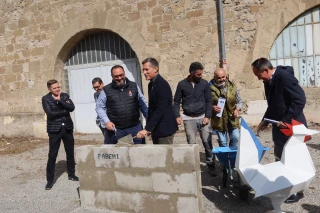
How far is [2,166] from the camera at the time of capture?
762 cm

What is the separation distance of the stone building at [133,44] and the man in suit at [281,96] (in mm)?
4086

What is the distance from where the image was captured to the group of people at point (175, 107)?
13.2 feet

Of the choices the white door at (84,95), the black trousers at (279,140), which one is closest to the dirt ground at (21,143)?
the white door at (84,95)

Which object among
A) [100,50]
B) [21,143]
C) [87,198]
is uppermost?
[100,50]

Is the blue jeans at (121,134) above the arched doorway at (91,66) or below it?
below

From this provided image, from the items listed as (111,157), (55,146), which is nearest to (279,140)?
(111,157)

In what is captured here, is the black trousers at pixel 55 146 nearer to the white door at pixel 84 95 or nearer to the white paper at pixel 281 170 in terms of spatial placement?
the white paper at pixel 281 170

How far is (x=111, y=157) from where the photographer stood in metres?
4.22

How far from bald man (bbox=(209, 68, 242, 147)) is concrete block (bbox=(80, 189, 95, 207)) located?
6.65ft

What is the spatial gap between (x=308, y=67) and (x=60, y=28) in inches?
271

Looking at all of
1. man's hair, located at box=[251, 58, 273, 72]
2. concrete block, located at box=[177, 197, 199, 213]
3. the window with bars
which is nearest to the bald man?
man's hair, located at box=[251, 58, 273, 72]

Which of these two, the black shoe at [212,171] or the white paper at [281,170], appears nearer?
the white paper at [281,170]

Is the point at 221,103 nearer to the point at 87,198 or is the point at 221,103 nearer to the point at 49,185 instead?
the point at 87,198

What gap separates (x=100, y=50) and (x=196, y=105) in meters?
5.93
